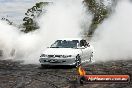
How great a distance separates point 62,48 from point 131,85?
24.4 ft

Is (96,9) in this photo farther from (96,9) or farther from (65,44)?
(65,44)

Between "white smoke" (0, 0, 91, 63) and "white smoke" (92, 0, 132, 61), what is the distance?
3.62 metres

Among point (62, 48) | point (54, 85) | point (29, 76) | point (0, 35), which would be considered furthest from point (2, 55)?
point (54, 85)

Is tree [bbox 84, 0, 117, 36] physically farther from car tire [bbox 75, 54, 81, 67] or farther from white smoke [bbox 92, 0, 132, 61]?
car tire [bbox 75, 54, 81, 67]

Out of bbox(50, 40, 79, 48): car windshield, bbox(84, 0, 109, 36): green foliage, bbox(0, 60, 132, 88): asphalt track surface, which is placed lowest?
bbox(0, 60, 132, 88): asphalt track surface

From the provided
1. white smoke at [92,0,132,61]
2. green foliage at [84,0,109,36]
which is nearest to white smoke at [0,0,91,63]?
white smoke at [92,0,132,61]

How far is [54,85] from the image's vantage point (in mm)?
14547

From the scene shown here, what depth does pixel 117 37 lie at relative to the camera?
31141mm

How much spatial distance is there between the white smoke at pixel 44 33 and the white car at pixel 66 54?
407 centimetres

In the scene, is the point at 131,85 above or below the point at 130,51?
below

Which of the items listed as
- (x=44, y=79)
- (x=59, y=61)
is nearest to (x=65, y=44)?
(x=59, y=61)

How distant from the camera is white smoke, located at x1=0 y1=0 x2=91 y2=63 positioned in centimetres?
3092

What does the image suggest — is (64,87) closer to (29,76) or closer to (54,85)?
(54,85)

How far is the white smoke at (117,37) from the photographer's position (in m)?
27.4
